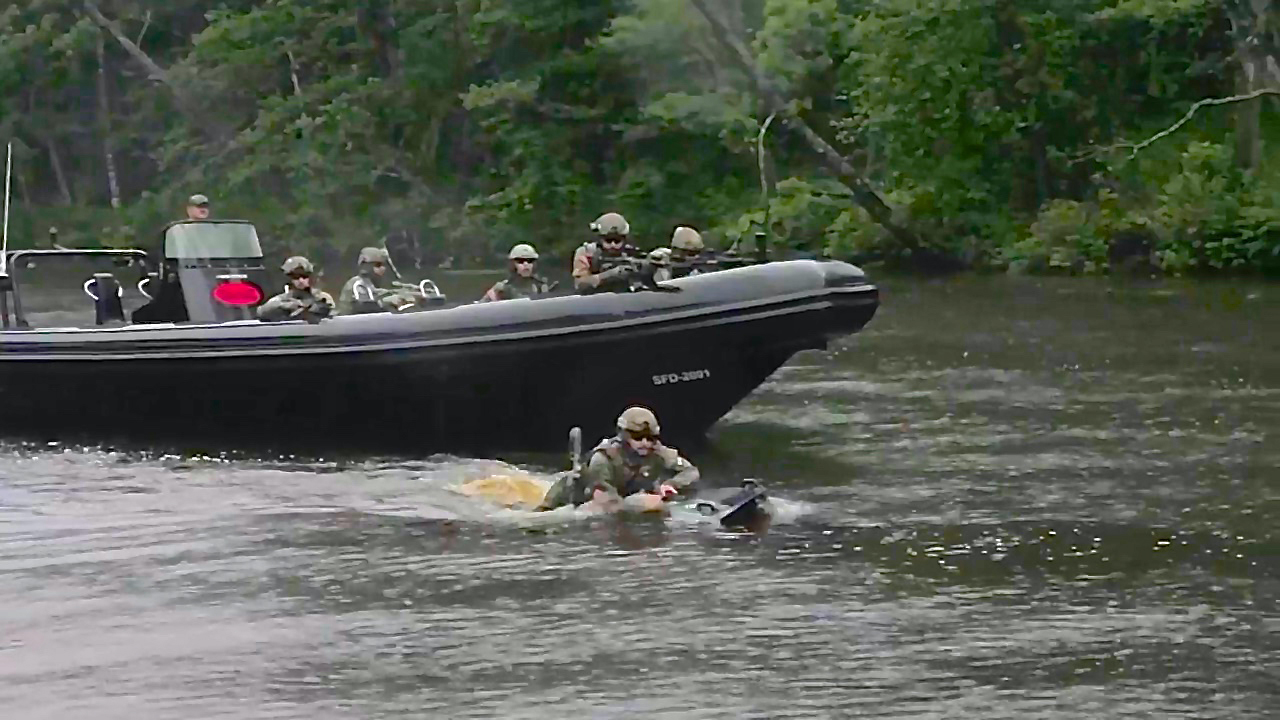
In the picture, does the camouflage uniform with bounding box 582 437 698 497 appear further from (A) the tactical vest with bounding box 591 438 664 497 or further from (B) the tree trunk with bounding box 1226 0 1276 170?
(B) the tree trunk with bounding box 1226 0 1276 170

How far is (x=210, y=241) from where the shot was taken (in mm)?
15297

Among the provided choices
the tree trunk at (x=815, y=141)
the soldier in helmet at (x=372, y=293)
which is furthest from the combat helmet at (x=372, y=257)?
the tree trunk at (x=815, y=141)

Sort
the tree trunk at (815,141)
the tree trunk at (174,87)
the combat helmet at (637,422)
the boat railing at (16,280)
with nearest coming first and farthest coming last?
the combat helmet at (637,422), the boat railing at (16,280), the tree trunk at (815,141), the tree trunk at (174,87)

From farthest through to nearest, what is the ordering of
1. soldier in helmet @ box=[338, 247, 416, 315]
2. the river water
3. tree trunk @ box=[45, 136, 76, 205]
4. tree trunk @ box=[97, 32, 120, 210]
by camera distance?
tree trunk @ box=[45, 136, 76, 205] → tree trunk @ box=[97, 32, 120, 210] → soldier in helmet @ box=[338, 247, 416, 315] → the river water

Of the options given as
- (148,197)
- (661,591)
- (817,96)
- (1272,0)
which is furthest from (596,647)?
(148,197)

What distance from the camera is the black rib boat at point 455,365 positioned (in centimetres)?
1322

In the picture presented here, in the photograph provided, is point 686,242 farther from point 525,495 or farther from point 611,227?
point 525,495

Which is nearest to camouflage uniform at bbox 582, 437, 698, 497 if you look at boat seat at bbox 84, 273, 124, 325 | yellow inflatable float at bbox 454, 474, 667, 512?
yellow inflatable float at bbox 454, 474, 667, 512

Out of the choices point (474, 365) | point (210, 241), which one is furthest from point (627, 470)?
point (210, 241)

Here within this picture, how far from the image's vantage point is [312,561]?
10539mm

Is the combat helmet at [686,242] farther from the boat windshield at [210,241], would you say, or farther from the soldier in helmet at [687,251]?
the boat windshield at [210,241]

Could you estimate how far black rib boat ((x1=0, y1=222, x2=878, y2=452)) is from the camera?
1322cm

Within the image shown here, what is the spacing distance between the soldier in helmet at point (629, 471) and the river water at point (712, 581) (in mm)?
279

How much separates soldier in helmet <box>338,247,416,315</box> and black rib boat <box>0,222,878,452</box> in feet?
2.60
